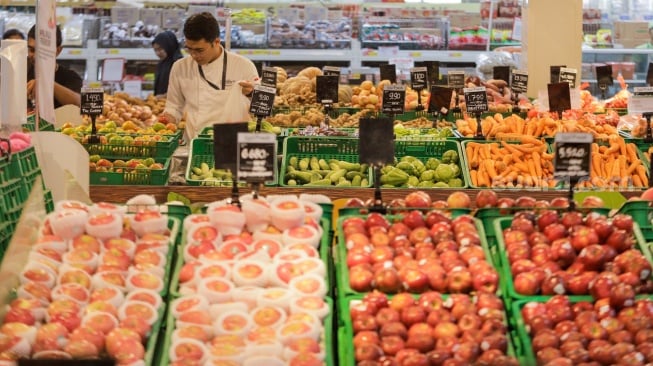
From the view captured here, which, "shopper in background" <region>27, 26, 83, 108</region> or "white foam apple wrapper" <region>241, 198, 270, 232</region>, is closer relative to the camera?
"white foam apple wrapper" <region>241, 198, 270, 232</region>

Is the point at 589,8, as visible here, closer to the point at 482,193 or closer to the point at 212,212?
the point at 482,193

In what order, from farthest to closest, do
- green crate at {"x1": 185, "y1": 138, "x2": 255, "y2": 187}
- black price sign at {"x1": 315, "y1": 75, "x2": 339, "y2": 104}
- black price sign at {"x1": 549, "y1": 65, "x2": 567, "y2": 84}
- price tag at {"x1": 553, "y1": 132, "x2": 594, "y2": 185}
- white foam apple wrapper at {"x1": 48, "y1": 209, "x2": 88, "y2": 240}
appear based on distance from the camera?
black price sign at {"x1": 549, "y1": 65, "x2": 567, "y2": 84} → black price sign at {"x1": 315, "y1": 75, "x2": 339, "y2": 104} → green crate at {"x1": 185, "y1": 138, "x2": 255, "y2": 187} → price tag at {"x1": 553, "y1": 132, "x2": 594, "y2": 185} → white foam apple wrapper at {"x1": 48, "y1": 209, "x2": 88, "y2": 240}

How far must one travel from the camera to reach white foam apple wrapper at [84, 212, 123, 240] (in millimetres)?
3148

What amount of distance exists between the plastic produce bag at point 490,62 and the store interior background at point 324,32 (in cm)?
19

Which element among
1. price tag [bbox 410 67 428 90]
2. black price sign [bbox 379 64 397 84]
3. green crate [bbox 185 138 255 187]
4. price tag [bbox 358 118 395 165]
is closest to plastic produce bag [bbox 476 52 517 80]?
black price sign [bbox 379 64 397 84]

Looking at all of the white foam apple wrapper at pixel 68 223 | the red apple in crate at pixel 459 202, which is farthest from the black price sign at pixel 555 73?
the white foam apple wrapper at pixel 68 223

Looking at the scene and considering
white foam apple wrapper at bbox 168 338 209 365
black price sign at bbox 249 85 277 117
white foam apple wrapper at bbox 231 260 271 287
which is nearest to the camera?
A: white foam apple wrapper at bbox 168 338 209 365

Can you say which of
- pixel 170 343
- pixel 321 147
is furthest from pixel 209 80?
pixel 170 343

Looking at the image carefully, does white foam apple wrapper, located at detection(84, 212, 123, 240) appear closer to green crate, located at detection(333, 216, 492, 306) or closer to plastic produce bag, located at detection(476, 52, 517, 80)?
green crate, located at detection(333, 216, 492, 306)

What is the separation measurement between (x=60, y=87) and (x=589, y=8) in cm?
640

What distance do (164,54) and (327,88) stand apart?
3.61 m

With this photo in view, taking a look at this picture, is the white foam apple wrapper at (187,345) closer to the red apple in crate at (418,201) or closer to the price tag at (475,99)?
the red apple in crate at (418,201)

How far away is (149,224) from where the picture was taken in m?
3.24

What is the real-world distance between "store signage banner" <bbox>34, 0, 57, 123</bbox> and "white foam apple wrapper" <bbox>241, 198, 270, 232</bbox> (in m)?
1.58
